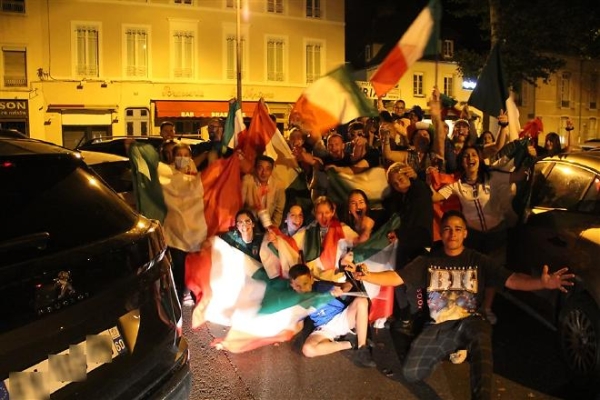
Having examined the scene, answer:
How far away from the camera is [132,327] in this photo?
2.49m

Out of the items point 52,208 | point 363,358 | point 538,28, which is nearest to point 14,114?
point 538,28

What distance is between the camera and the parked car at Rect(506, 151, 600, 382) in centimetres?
410

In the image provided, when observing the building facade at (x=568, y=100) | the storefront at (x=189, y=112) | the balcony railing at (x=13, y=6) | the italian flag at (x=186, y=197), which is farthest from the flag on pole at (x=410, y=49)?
the building facade at (x=568, y=100)

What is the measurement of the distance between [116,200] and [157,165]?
343 cm

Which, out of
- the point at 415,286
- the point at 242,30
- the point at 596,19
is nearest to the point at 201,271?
the point at 415,286

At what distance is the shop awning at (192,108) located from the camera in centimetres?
2872

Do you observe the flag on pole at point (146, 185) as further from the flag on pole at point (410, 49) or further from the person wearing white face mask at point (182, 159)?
the flag on pole at point (410, 49)

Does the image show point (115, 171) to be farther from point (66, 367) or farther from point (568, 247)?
point (66, 367)

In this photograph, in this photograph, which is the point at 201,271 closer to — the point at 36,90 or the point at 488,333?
the point at 488,333

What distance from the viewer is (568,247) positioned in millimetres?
4363

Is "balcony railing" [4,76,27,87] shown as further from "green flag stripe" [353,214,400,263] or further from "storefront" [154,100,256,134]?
"green flag stripe" [353,214,400,263]

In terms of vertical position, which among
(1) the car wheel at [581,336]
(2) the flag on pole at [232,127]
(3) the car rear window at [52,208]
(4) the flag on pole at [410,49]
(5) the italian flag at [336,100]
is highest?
(4) the flag on pole at [410,49]

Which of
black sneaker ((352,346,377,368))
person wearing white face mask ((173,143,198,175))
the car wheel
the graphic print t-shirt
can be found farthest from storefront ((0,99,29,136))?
the car wheel

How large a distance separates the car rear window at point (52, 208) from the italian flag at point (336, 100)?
12.3 ft
